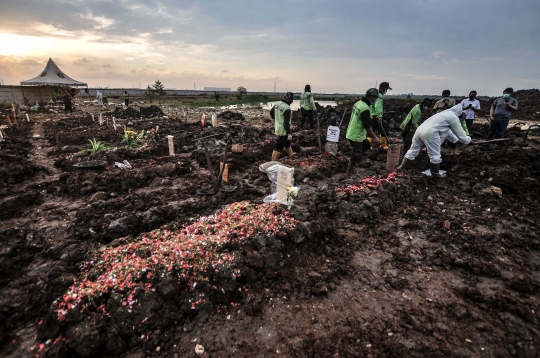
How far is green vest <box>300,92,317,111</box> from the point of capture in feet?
38.3

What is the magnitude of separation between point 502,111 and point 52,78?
40.5 metres

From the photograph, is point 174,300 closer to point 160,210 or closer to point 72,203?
point 160,210

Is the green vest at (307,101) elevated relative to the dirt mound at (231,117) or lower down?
elevated

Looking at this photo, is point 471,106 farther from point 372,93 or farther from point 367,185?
point 367,185

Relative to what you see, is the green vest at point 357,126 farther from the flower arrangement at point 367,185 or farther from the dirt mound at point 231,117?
the dirt mound at point 231,117

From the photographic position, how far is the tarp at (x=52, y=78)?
1147 inches

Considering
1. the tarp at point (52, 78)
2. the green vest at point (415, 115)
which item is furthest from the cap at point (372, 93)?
the tarp at point (52, 78)

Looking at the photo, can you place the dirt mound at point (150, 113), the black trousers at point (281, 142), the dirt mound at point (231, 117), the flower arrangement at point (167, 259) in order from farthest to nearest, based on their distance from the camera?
the dirt mound at point (150, 113) → the dirt mound at point (231, 117) → the black trousers at point (281, 142) → the flower arrangement at point (167, 259)

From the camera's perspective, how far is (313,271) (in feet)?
11.2

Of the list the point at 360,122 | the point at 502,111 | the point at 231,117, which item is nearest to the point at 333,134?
the point at 360,122

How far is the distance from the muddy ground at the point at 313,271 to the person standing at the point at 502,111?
195cm

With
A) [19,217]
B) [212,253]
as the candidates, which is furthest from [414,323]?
[19,217]

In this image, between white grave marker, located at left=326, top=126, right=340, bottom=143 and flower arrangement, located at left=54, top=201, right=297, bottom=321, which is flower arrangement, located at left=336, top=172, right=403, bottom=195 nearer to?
flower arrangement, located at left=54, top=201, right=297, bottom=321

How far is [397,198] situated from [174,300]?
4.45 metres
